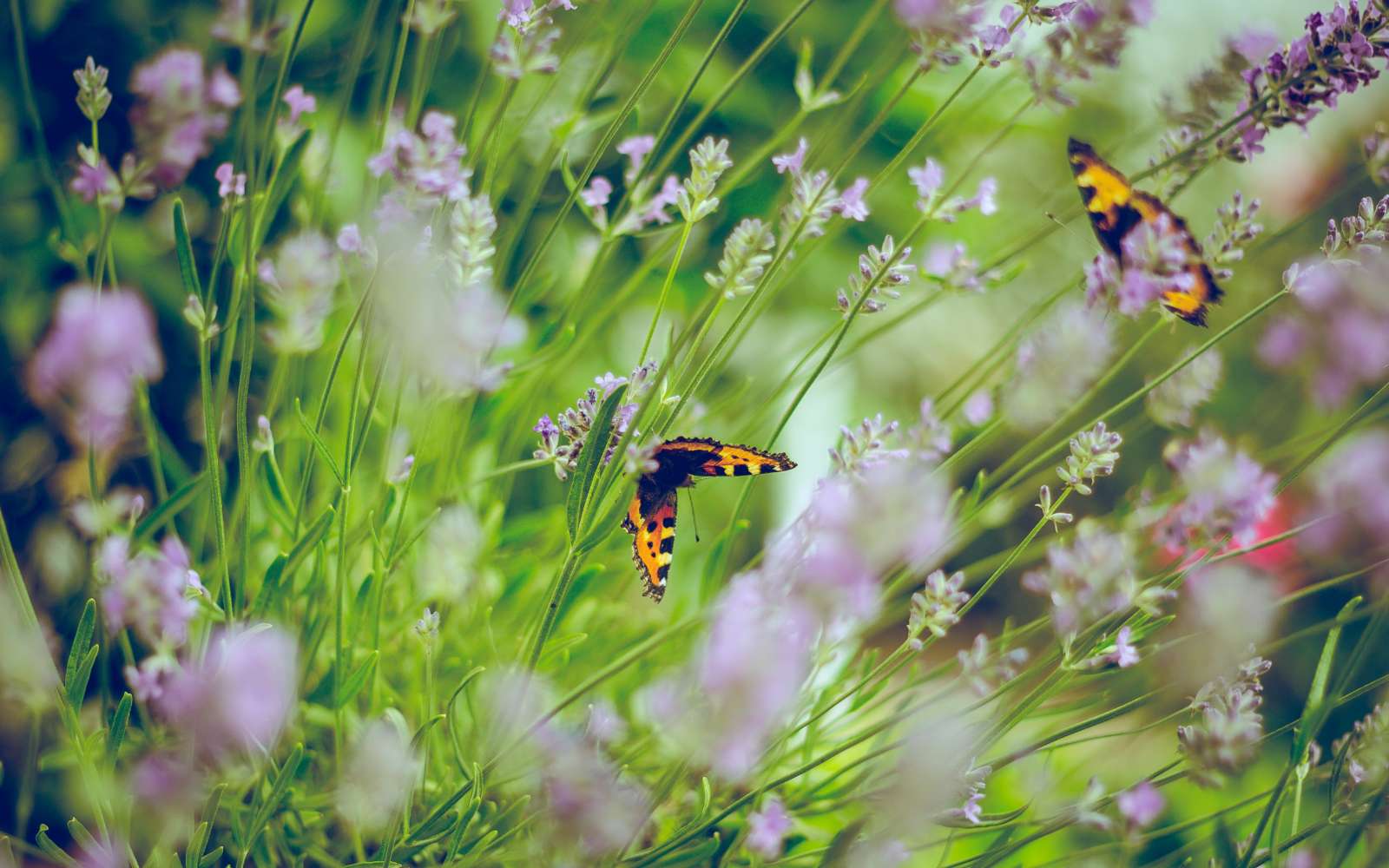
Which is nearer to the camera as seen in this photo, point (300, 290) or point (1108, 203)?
point (300, 290)

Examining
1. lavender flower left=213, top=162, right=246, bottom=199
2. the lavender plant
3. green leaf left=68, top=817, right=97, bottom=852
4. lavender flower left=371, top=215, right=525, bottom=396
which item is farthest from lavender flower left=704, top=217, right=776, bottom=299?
green leaf left=68, top=817, right=97, bottom=852

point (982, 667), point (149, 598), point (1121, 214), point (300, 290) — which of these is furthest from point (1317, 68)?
point (149, 598)

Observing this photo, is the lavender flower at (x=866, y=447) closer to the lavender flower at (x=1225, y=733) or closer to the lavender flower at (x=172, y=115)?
the lavender flower at (x=1225, y=733)

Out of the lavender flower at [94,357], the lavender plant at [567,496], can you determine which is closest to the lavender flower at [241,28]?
the lavender plant at [567,496]

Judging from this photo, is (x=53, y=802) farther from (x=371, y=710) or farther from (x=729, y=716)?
(x=729, y=716)

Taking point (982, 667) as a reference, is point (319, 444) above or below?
above

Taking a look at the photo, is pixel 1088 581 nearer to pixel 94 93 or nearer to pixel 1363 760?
pixel 1363 760
